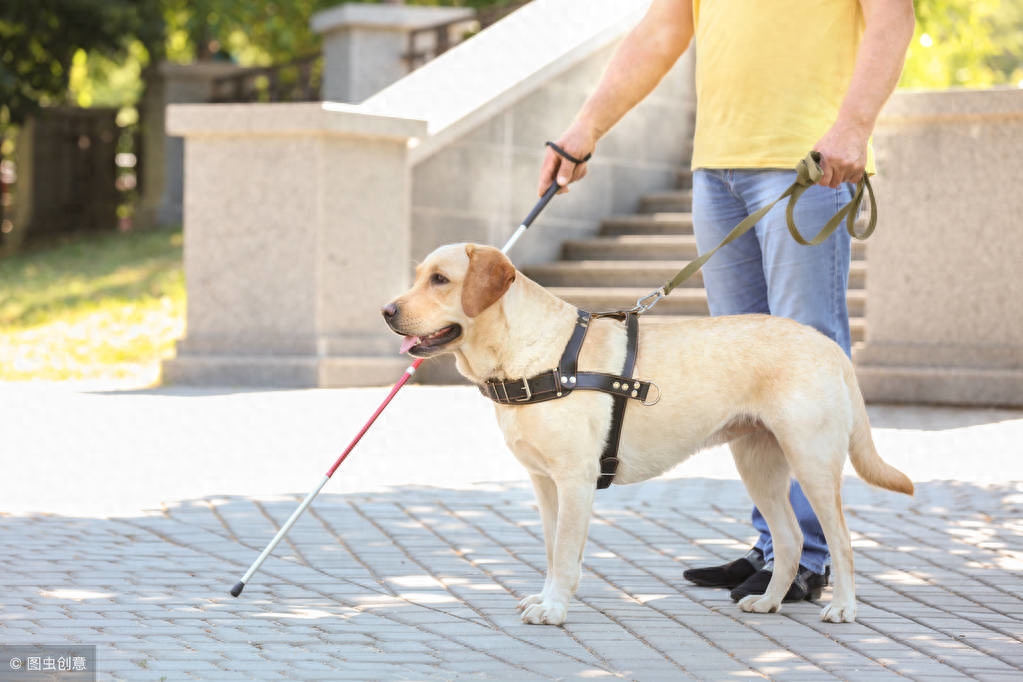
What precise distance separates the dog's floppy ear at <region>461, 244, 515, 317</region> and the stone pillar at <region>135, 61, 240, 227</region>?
17.2 meters

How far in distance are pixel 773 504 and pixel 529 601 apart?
900 millimetres

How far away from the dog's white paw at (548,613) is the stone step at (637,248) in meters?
7.91

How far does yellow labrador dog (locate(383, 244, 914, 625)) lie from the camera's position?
4590 millimetres

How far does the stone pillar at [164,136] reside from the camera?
21281 mm

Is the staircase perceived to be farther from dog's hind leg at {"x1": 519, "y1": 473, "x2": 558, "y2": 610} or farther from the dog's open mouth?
the dog's open mouth

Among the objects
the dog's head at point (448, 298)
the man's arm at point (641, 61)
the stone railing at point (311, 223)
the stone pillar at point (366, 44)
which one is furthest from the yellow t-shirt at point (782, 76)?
the stone pillar at point (366, 44)

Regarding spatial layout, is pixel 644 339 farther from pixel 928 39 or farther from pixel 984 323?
pixel 928 39

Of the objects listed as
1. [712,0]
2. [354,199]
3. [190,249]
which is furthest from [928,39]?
[712,0]

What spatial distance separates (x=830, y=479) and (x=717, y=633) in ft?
1.99

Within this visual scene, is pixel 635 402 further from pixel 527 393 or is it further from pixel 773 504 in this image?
pixel 773 504

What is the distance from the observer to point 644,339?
15.6 ft

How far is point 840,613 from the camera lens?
15.6ft

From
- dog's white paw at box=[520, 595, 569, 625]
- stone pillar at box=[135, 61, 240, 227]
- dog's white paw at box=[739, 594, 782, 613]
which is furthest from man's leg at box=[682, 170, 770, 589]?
stone pillar at box=[135, 61, 240, 227]

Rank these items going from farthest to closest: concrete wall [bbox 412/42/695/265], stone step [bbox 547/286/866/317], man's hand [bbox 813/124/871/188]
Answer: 1. concrete wall [bbox 412/42/695/265]
2. stone step [bbox 547/286/866/317]
3. man's hand [bbox 813/124/871/188]
